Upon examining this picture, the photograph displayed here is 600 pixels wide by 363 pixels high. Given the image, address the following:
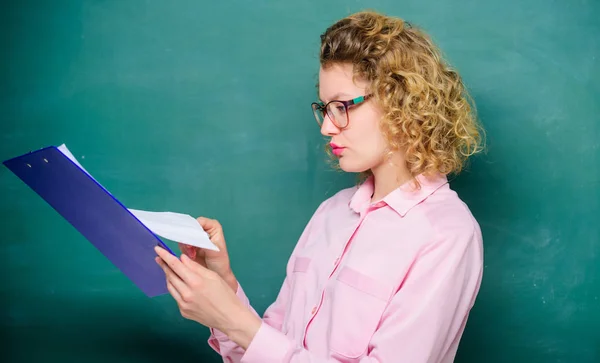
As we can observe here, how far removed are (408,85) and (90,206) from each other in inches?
27.3

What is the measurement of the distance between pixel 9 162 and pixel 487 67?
122 cm

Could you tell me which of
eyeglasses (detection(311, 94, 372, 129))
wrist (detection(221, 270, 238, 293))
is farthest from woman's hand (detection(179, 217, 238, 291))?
eyeglasses (detection(311, 94, 372, 129))

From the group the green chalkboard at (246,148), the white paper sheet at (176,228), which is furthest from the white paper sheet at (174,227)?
the green chalkboard at (246,148)

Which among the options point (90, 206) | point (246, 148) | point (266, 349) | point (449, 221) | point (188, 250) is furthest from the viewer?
point (246, 148)

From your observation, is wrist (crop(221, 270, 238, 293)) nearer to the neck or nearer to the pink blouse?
the pink blouse

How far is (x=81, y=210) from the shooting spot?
3.76ft

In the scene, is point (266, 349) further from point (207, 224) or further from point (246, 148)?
point (246, 148)

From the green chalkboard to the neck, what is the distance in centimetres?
41

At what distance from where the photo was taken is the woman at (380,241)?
4.07 feet

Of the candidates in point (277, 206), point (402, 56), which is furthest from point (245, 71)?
point (402, 56)

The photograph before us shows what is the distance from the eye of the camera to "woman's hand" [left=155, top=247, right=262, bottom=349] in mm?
1140

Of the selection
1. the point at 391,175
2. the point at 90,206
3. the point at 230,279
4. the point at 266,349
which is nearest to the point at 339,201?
the point at 391,175

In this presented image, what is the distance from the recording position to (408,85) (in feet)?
4.63

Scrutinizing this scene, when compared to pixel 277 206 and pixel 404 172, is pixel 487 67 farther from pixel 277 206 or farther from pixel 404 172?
pixel 277 206
